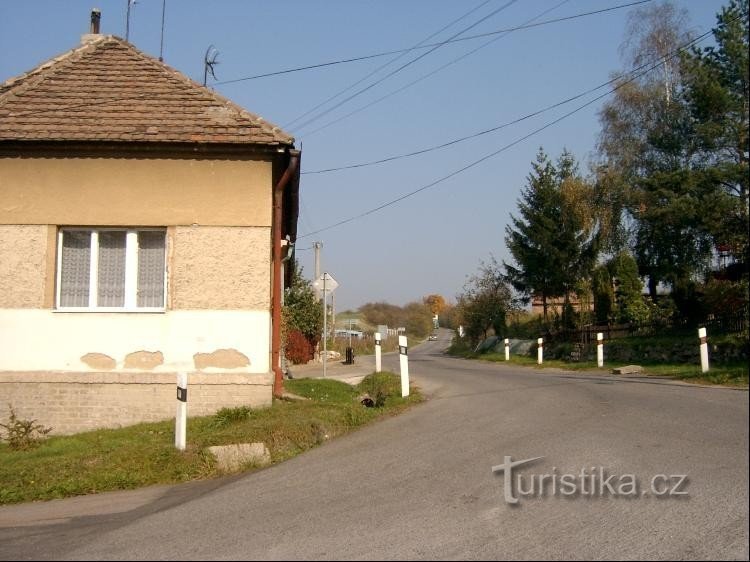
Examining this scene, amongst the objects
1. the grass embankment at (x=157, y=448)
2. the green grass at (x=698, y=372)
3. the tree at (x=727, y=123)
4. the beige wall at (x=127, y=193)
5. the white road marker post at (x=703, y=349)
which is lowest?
the grass embankment at (x=157, y=448)

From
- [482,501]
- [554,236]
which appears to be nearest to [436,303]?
[554,236]

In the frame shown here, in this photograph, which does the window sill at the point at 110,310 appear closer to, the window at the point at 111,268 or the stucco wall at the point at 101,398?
the window at the point at 111,268

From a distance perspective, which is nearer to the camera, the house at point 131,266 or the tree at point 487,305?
the house at point 131,266

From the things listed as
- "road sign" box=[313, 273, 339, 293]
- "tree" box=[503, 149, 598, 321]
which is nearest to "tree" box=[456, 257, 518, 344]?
"tree" box=[503, 149, 598, 321]

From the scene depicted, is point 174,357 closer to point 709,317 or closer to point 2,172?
point 2,172

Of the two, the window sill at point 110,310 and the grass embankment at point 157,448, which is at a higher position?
the window sill at point 110,310

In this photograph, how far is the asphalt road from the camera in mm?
4602

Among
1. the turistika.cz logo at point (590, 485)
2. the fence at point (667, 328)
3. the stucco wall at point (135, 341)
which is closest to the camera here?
the fence at point (667, 328)

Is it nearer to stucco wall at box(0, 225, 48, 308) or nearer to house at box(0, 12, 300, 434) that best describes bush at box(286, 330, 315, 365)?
house at box(0, 12, 300, 434)

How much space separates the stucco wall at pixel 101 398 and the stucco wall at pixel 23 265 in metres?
1.15

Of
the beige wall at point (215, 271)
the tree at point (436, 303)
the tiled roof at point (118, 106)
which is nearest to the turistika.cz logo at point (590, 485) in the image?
the beige wall at point (215, 271)

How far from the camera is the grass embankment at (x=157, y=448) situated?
8.44m

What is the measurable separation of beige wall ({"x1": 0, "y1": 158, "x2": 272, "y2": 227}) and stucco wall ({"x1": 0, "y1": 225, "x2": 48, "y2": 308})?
0.19m

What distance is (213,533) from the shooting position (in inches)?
222
